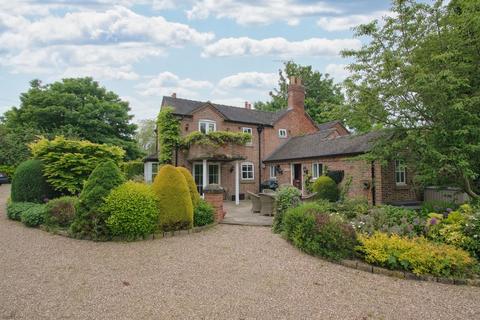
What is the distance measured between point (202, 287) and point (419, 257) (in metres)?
3.92

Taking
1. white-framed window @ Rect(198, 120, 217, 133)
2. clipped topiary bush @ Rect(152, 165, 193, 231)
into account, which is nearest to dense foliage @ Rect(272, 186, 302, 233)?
clipped topiary bush @ Rect(152, 165, 193, 231)

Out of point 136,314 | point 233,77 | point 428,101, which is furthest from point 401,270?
point 233,77

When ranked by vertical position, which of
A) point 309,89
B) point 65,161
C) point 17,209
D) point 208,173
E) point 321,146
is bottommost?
point 17,209

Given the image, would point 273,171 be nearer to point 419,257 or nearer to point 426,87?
point 426,87

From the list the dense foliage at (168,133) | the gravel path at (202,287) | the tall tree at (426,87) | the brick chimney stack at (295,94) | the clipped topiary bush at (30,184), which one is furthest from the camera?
the brick chimney stack at (295,94)

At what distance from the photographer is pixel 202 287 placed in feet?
15.3

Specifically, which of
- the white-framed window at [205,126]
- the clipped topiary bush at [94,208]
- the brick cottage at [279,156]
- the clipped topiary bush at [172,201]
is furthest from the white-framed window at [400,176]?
the clipped topiary bush at [94,208]

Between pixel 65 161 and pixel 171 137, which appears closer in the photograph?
pixel 65 161

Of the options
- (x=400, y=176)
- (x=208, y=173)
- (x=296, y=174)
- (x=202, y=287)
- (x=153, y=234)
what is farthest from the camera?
(x=208, y=173)

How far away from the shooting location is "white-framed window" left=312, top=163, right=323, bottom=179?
16.1 meters

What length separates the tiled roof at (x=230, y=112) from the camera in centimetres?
1914

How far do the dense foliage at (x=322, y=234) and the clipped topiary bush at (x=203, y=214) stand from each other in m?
3.13

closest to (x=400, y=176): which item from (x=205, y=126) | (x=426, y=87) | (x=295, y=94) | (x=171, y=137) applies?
(x=426, y=87)

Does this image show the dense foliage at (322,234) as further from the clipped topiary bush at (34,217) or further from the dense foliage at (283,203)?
the clipped topiary bush at (34,217)
